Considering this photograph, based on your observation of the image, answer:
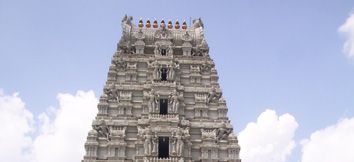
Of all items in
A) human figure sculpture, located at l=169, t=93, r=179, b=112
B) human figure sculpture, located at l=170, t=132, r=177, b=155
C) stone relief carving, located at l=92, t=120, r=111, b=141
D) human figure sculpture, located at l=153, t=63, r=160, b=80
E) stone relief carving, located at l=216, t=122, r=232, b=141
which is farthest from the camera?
human figure sculpture, located at l=153, t=63, r=160, b=80

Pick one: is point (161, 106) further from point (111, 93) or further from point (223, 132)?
point (223, 132)

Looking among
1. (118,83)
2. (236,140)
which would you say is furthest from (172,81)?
(236,140)

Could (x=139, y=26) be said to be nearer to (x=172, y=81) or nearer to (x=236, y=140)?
(x=172, y=81)

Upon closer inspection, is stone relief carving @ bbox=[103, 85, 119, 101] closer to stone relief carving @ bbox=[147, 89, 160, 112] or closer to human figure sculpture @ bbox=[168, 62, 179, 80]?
stone relief carving @ bbox=[147, 89, 160, 112]

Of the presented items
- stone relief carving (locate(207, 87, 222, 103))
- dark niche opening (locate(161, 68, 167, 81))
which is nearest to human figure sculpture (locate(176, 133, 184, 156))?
stone relief carving (locate(207, 87, 222, 103))

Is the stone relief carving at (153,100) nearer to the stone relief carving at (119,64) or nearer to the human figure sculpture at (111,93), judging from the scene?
the human figure sculpture at (111,93)

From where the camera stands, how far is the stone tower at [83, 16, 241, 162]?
133 feet

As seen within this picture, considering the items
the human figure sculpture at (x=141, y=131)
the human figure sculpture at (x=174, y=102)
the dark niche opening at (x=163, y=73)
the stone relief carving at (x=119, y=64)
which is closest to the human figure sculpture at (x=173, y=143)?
the human figure sculpture at (x=141, y=131)

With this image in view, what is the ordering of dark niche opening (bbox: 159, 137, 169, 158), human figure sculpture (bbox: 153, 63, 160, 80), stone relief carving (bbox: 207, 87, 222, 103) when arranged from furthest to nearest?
human figure sculpture (bbox: 153, 63, 160, 80), stone relief carving (bbox: 207, 87, 222, 103), dark niche opening (bbox: 159, 137, 169, 158)

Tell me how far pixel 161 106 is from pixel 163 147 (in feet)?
13.0

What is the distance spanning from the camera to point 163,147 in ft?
137

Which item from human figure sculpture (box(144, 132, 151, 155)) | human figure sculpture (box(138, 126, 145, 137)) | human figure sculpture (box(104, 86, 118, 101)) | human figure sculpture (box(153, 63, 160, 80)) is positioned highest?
human figure sculpture (box(153, 63, 160, 80))

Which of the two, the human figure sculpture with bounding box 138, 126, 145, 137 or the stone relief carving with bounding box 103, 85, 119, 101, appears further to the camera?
the stone relief carving with bounding box 103, 85, 119, 101

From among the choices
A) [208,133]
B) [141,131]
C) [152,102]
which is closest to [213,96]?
[208,133]
